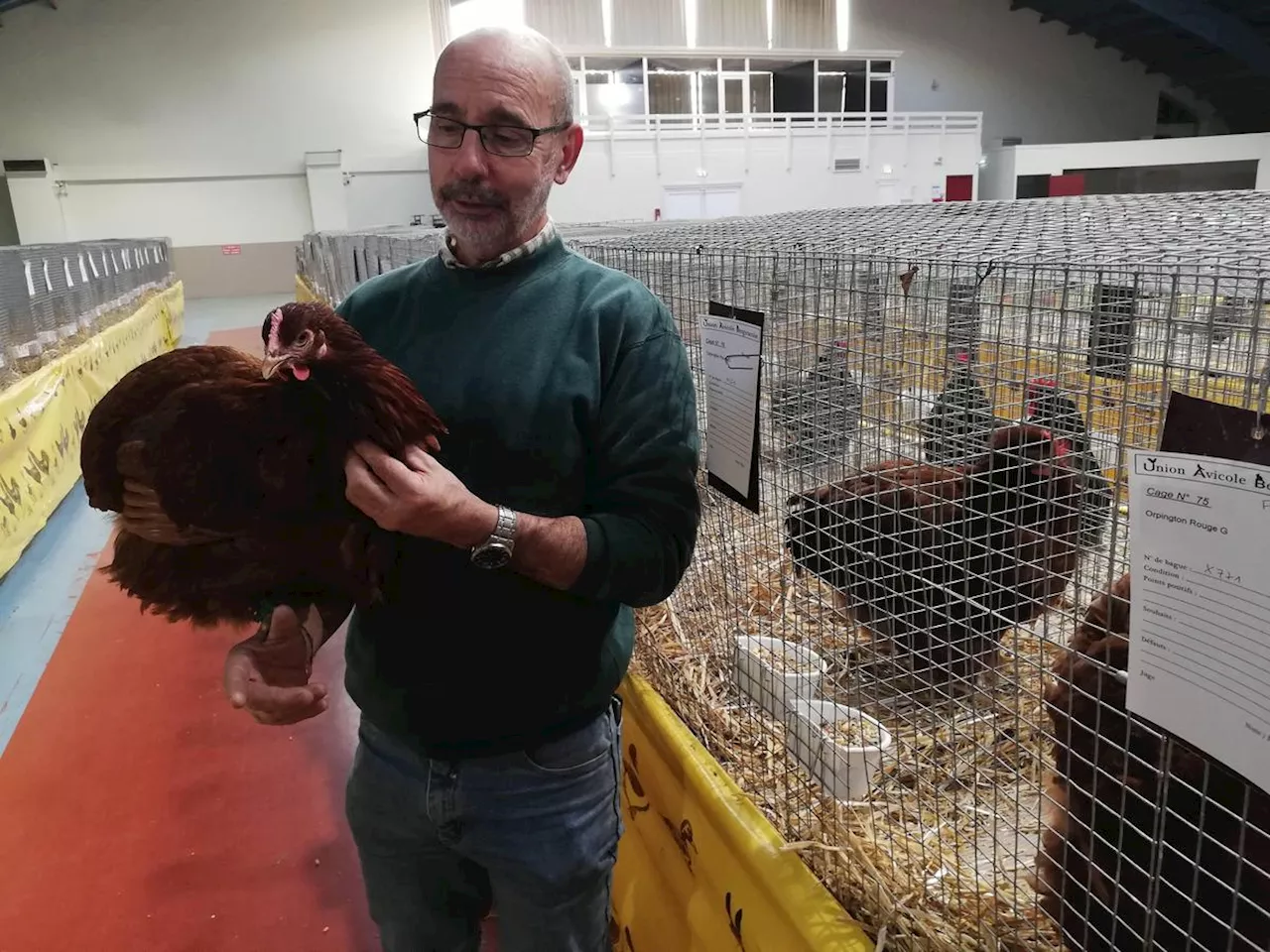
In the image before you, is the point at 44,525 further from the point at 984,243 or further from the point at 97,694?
the point at 984,243

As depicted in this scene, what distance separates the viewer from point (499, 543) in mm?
1017

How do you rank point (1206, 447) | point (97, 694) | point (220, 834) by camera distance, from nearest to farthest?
point (1206, 447) → point (220, 834) → point (97, 694)

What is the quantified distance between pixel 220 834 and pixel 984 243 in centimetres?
250

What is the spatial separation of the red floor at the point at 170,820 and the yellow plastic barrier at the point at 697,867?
0.78 meters

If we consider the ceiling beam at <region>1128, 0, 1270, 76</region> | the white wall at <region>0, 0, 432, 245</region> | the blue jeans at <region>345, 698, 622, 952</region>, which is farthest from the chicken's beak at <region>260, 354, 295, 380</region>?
the ceiling beam at <region>1128, 0, 1270, 76</region>

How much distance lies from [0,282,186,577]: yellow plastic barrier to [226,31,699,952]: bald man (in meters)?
3.55

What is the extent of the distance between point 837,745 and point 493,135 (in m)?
1.05

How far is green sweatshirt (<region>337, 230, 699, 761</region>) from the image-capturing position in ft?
3.72

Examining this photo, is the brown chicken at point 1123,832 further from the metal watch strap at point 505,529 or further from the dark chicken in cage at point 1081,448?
the metal watch strap at point 505,529

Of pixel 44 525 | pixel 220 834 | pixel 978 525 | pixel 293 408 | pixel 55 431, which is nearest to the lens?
pixel 293 408

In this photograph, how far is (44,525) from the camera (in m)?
4.75

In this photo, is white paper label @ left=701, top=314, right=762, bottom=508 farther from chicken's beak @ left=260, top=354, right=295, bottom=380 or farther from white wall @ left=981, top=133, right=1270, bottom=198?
white wall @ left=981, top=133, right=1270, bottom=198

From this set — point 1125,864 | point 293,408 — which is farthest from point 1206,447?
point 293,408

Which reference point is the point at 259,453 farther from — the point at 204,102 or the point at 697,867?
the point at 204,102
